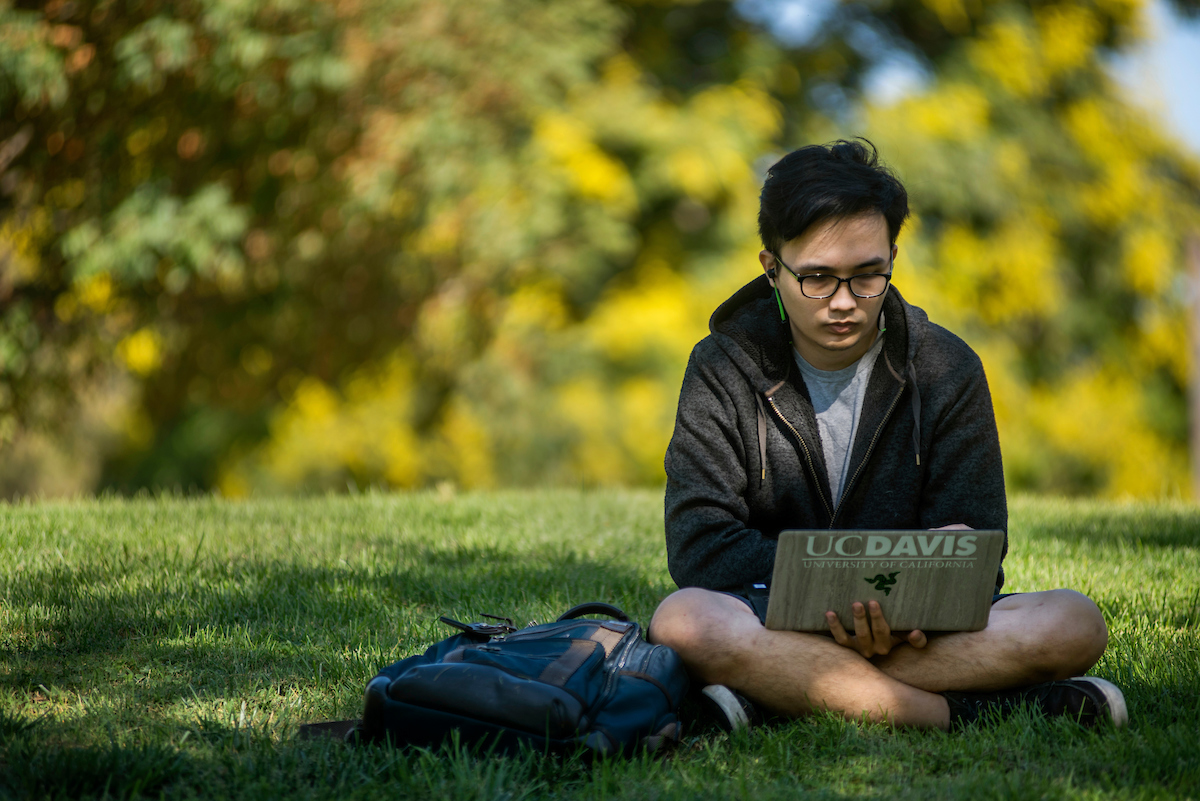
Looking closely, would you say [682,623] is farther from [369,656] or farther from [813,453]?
[369,656]

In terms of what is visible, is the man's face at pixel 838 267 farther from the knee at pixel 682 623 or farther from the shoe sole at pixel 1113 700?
the shoe sole at pixel 1113 700

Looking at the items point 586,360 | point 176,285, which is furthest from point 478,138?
point 176,285

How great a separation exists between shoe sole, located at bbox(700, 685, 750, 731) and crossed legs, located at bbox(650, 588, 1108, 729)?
0.04 metres

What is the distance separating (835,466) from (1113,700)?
0.91 m

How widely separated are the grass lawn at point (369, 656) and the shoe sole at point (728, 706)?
0.17 feet

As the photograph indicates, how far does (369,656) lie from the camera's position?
290 cm

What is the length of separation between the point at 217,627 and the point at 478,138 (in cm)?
833

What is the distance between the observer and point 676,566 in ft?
9.32

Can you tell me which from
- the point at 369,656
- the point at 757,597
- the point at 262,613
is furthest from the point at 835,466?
the point at 262,613

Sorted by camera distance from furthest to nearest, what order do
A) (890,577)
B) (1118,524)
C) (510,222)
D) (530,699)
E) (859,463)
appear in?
(510,222)
(1118,524)
(859,463)
(890,577)
(530,699)

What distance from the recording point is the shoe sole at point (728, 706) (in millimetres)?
2459

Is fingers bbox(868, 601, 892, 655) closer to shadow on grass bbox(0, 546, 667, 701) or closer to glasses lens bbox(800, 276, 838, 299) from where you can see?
glasses lens bbox(800, 276, 838, 299)

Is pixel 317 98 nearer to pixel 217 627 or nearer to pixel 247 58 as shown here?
pixel 247 58

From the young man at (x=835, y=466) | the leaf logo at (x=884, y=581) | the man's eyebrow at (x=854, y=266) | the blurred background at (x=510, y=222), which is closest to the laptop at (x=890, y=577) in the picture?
the leaf logo at (x=884, y=581)
